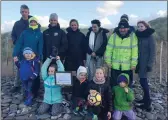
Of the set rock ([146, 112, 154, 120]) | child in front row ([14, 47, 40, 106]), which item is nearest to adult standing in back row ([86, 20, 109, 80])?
child in front row ([14, 47, 40, 106])

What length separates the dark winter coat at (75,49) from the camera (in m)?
7.11

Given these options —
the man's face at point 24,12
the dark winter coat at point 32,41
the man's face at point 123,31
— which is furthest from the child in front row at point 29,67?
the man's face at point 123,31

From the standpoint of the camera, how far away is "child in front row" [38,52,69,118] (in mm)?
6758

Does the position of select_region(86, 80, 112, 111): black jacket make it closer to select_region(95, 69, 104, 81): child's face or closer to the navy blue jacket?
select_region(95, 69, 104, 81): child's face

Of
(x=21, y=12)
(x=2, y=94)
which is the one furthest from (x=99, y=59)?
(x=2, y=94)

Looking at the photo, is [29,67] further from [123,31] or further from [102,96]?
[123,31]

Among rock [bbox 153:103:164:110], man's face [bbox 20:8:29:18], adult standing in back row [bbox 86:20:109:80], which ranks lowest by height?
rock [bbox 153:103:164:110]

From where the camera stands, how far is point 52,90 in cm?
Result: 680

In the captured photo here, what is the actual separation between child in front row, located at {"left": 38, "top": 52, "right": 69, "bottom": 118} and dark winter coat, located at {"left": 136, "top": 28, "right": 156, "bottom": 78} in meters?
2.03

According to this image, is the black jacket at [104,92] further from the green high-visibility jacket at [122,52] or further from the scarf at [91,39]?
the scarf at [91,39]

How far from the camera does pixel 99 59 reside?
7.14 m

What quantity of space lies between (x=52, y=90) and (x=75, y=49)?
1258 mm

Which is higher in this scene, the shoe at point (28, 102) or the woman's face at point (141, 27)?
the woman's face at point (141, 27)

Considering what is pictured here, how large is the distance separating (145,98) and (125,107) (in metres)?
1.01
